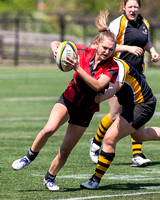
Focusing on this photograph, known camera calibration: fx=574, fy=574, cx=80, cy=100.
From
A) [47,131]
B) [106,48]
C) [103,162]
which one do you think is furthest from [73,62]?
[103,162]

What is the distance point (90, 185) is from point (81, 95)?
41.8 inches

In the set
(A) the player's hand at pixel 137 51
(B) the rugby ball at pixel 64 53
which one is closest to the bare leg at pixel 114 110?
(A) the player's hand at pixel 137 51

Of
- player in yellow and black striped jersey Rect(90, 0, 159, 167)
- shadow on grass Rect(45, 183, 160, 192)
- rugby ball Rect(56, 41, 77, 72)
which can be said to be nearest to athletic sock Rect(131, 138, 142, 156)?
Answer: player in yellow and black striped jersey Rect(90, 0, 159, 167)

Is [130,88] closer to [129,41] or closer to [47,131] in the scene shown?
[47,131]

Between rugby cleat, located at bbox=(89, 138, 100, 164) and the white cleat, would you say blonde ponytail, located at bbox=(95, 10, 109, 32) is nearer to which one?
the white cleat

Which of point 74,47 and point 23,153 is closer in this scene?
point 74,47

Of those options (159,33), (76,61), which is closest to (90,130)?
(76,61)

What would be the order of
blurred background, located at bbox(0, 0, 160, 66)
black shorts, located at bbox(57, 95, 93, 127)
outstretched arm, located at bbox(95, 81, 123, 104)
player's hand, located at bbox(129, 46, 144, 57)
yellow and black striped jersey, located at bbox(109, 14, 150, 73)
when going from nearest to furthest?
1. outstretched arm, located at bbox(95, 81, 123, 104)
2. black shorts, located at bbox(57, 95, 93, 127)
3. player's hand, located at bbox(129, 46, 144, 57)
4. yellow and black striped jersey, located at bbox(109, 14, 150, 73)
5. blurred background, located at bbox(0, 0, 160, 66)

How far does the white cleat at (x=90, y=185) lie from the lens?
21.5 feet

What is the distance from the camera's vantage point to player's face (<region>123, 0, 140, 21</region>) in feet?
26.5

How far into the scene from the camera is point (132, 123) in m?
6.56

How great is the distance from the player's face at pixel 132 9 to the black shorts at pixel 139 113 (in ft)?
6.11

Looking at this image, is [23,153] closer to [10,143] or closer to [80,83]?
[10,143]

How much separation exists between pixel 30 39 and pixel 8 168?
86.0 ft
